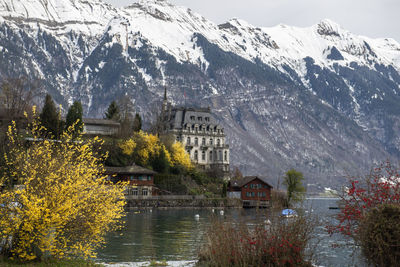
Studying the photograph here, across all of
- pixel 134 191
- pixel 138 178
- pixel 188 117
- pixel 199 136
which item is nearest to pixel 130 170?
pixel 138 178

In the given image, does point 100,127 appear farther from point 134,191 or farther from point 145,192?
point 145,192

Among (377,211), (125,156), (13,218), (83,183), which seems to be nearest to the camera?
(377,211)

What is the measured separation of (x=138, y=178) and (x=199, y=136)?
143 ft

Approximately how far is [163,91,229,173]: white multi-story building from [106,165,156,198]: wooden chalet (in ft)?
114

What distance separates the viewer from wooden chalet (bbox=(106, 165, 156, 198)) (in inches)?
4094

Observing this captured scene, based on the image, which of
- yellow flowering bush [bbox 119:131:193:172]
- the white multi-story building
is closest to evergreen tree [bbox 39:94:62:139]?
yellow flowering bush [bbox 119:131:193:172]

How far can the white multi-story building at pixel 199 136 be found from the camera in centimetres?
14388

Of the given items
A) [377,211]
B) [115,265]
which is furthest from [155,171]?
[377,211]

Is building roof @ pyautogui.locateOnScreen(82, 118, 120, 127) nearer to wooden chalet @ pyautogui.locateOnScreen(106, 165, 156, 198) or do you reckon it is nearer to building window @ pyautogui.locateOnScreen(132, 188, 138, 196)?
wooden chalet @ pyautogui.locateOnScreen(106, 165, 156, 198)

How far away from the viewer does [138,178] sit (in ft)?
346

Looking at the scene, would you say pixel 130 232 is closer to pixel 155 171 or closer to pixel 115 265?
pixel 115 265

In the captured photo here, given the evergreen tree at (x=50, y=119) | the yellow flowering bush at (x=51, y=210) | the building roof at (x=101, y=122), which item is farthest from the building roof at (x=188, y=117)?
the yellow flowering bush at (x=51, y=210)

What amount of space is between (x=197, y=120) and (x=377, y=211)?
130m

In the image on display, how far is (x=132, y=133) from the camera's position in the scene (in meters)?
117
